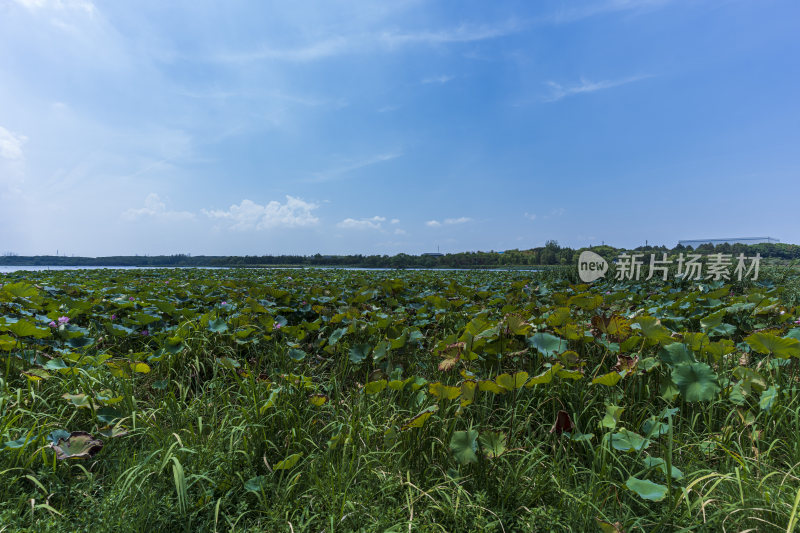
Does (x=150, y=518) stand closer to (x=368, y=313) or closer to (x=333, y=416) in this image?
(x=333, y=416)

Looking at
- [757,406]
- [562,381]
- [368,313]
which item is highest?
[368,313]

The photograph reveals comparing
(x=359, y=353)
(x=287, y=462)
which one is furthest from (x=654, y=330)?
(x=287, y=462)

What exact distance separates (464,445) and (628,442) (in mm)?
910

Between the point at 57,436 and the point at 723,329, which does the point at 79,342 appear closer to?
the point at 57,436

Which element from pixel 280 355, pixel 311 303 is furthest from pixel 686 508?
pixel 311 303

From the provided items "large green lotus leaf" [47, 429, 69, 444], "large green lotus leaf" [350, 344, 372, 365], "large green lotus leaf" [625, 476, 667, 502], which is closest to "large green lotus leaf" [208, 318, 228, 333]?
"large green lotus leaf" [350, 344, 372, 365]

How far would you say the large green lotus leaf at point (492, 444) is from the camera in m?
1.88

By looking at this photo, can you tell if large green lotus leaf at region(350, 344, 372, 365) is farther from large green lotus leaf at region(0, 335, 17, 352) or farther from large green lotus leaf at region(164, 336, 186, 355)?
large green lotus leaf at region(0, 335, 17, 352)

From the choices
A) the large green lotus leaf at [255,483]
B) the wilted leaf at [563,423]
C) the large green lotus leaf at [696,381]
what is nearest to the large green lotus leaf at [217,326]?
the large green lotus leaf at [255,483]

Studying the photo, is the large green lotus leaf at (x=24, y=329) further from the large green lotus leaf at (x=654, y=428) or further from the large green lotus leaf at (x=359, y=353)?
the large green lotus leaf at (x=654, y=428)

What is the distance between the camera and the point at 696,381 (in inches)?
87.0

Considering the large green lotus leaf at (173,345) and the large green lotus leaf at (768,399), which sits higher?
the large green lotus leaf at (173,345)

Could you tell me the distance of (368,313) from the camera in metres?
3.92

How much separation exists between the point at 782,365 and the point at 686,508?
5.86 ft
